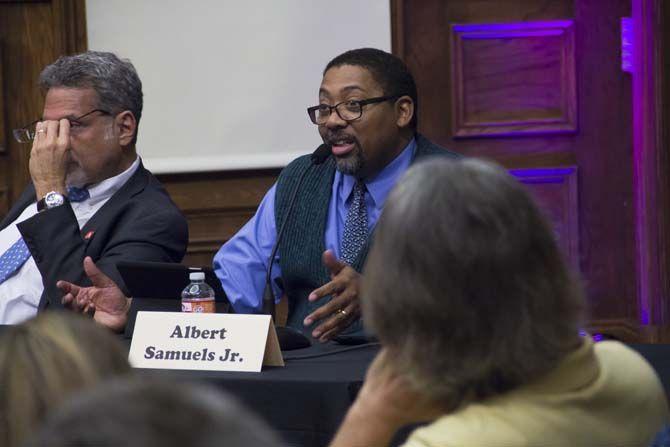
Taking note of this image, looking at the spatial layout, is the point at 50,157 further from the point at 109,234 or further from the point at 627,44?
the point at 627,44

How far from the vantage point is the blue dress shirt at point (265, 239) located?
106 inches

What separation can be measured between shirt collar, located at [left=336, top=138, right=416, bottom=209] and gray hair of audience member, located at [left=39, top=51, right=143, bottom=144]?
2.19 ft

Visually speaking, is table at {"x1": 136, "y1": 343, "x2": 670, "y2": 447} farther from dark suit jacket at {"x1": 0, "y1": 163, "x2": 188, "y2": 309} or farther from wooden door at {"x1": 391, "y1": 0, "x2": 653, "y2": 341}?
wooden door at {"x1": 391, "y1": 0, "x2": 653, "y2": 341}

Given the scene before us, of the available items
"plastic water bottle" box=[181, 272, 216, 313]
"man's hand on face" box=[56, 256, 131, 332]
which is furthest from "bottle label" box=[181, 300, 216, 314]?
"man's hand on face" box=[56, 256, 131, 332]

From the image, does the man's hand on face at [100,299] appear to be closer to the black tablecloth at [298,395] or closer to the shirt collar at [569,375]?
the black tablecloth at [298,395]

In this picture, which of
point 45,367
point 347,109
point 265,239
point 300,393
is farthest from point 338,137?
point 45,367

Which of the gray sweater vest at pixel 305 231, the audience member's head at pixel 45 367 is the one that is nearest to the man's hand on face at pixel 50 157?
the gray sweater vest at pixel 305 231

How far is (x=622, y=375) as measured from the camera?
4.04 feet

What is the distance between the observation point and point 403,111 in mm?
2795

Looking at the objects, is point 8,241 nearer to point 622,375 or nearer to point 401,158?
point 401,158

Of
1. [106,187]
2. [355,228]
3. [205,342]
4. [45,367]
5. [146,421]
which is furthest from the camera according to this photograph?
[106,187]

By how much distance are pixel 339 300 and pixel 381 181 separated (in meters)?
0.61

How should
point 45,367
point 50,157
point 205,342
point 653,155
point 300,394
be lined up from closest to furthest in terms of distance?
point 45,367 → point 300,394 → point 205,342 → point 50,157 → point 653,155

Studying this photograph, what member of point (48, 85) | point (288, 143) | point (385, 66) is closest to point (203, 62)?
point (288, 143)
